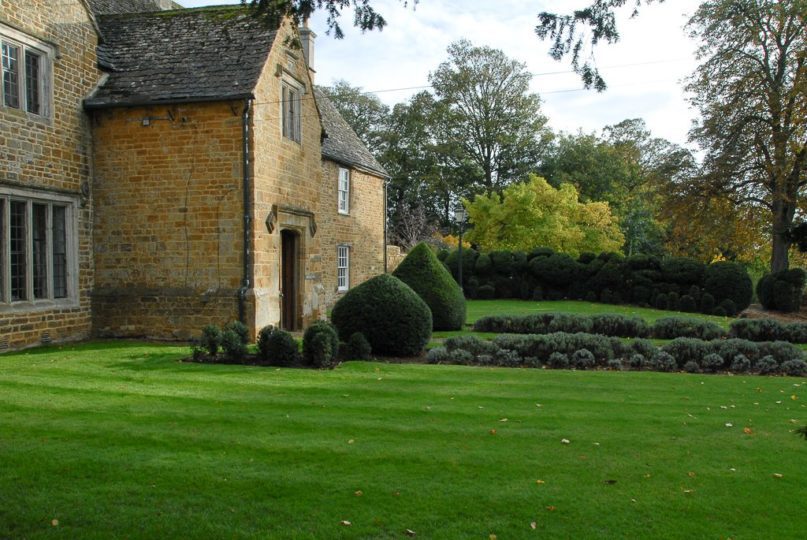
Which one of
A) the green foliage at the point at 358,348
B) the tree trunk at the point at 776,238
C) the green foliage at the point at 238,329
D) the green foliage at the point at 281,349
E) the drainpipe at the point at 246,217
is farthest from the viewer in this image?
the tree trunk at the point at 776,238

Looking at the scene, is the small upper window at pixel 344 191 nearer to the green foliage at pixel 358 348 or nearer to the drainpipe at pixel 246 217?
the drainpipe at pixel 246 217

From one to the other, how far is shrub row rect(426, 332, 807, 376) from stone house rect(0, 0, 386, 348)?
5027mm

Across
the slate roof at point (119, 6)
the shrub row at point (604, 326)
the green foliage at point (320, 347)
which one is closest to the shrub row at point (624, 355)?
the green foliage at point (320, 347)

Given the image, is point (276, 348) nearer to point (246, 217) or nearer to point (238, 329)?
point (238, 329)

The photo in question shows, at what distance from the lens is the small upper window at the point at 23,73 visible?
12789 mm

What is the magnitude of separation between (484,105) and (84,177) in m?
40.1

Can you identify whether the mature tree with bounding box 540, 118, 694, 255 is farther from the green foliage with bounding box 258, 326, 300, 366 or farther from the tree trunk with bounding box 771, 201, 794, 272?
the green foliage with bounding box 258, 326, 300, 366

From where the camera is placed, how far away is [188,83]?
15.0 m

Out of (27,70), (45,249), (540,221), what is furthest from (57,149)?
→ (540,221)

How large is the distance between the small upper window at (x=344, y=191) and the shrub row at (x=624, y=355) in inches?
502

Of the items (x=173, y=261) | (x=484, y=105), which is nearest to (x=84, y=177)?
(x=173, y=261)

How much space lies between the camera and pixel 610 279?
2931 cm

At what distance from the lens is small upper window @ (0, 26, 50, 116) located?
1279 cm

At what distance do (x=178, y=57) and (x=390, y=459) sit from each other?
42.2 ft
